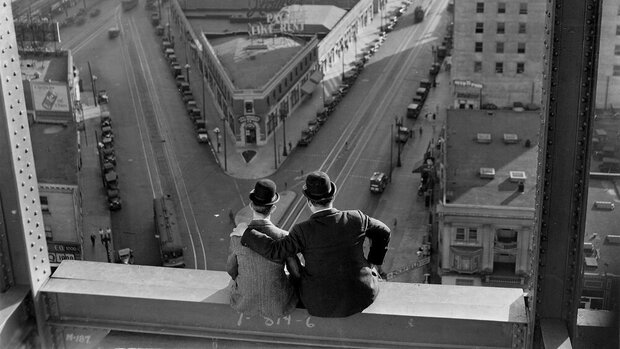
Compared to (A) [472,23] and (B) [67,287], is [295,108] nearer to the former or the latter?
(A) [472,23]

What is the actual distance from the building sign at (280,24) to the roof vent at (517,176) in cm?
3504

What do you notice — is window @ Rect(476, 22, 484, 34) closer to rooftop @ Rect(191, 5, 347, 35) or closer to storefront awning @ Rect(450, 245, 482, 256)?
rooftop @ Rect(191, 5, 347, 35)

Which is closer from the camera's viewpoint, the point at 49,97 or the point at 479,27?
the point at 49,97

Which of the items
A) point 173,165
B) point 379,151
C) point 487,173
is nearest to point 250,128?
point 173,165

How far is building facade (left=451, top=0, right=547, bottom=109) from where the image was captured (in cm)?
5822

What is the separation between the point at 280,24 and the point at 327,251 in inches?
2640

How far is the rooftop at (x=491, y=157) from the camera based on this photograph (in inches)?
1588

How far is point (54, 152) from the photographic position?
4762 cm

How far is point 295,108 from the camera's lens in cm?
6844

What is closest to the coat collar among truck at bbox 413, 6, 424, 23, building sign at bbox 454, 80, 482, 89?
building sign at bbox 454, 80, 482, 89

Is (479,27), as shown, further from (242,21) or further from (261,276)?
(261,276)

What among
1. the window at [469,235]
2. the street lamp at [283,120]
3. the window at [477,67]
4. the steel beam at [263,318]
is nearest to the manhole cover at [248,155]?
the street lamp at [283,120]

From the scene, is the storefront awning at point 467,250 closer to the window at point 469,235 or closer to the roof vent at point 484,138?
the window at point 469,235

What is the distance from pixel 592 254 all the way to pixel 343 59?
70.8 metres
